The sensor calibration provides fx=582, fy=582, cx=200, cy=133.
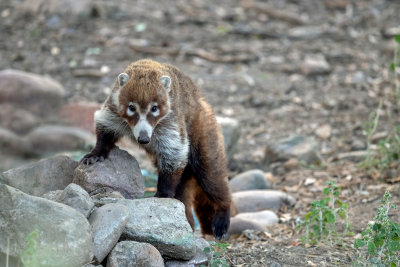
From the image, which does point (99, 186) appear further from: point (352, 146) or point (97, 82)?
point (97, 82)

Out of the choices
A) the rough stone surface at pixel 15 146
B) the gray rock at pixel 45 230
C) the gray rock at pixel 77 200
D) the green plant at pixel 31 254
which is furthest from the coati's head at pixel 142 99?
the rough stone surface at pixel 15 146

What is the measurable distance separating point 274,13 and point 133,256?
11.2 meters

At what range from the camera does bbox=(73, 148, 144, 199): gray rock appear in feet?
18.9

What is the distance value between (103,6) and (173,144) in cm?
909

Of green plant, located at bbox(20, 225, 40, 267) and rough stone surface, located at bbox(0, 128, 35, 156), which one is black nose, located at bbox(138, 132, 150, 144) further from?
rough stone surface, located at bbox(0, 128, 35, 156)

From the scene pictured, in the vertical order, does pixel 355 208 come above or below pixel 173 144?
below

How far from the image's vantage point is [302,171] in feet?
30.5

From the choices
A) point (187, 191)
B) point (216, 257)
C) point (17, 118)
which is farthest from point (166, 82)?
point (17, 118)

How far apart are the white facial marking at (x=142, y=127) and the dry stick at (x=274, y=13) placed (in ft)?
31.6

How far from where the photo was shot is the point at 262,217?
788 centimetres

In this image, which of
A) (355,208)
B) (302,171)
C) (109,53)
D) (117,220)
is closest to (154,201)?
(117,220)

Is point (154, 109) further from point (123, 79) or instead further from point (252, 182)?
point (252, 182)

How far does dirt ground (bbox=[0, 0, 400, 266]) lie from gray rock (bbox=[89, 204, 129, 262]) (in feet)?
13.3

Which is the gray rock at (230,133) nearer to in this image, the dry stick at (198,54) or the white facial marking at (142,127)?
→ the dry stick at (198,54)
